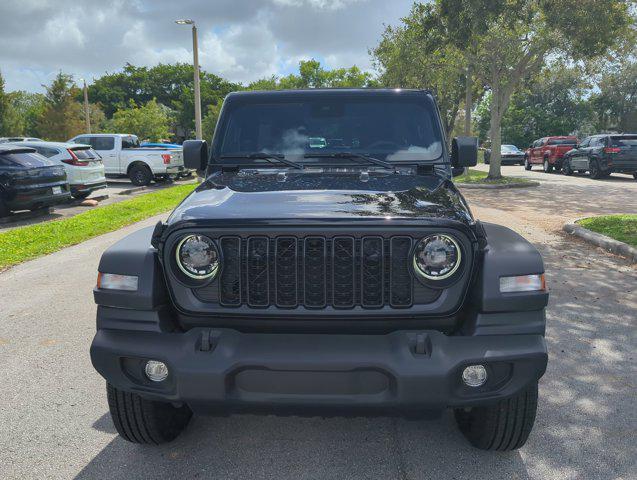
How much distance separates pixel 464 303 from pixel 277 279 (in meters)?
0.87

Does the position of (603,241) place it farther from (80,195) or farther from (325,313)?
(80,195)

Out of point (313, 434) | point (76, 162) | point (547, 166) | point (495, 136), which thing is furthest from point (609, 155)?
point (313, 434)

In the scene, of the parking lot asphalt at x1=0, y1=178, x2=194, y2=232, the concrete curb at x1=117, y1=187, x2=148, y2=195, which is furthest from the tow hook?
the concrete curb at x1=117, y1=187, x2=148, y2=195

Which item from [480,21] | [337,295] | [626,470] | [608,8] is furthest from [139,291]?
[608,8]

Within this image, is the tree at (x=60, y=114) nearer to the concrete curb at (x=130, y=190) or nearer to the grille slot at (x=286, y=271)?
the concrete curb at (x=130, y=190)

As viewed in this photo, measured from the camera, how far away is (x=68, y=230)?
1091 centimetres

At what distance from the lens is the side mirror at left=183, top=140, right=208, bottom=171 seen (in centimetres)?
422

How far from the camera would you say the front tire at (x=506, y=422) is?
2.83 meters

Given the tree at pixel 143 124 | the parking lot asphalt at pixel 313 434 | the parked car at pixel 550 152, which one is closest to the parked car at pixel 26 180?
the parking lot asphalt at pixel 313 434

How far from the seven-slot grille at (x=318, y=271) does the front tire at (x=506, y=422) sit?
28.9 inches

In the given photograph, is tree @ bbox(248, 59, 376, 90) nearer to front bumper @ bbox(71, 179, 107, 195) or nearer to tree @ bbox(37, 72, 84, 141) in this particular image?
tree @ bbox(37, 72, 84, 141)

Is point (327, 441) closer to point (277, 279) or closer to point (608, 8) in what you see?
point (277, 279)

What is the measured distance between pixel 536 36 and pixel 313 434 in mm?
19368

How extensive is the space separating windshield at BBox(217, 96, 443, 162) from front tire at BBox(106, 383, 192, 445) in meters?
1.74
